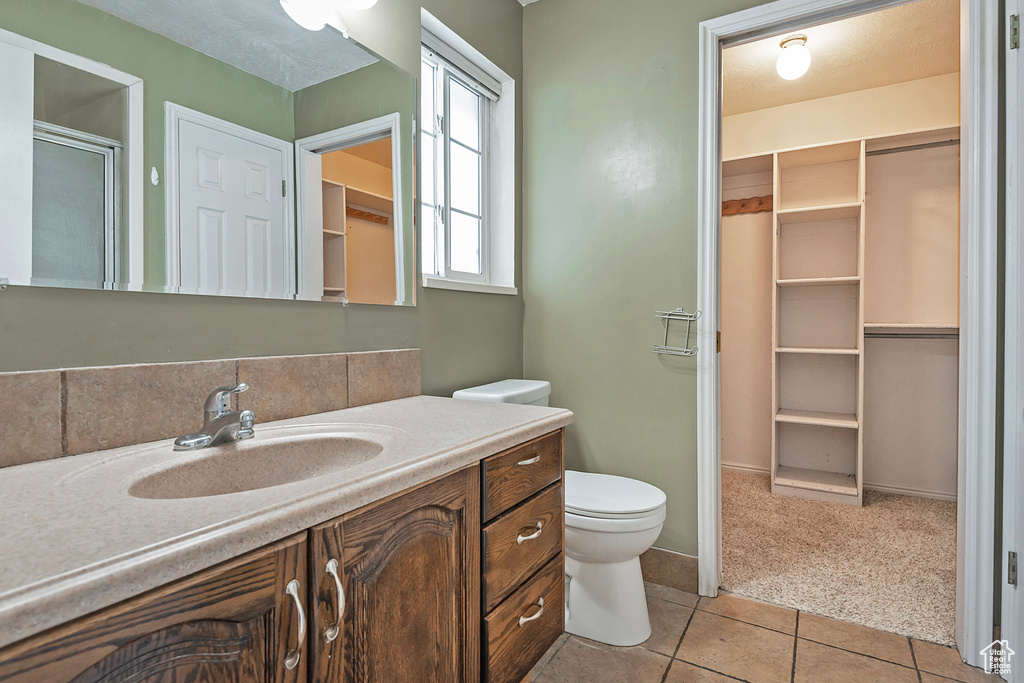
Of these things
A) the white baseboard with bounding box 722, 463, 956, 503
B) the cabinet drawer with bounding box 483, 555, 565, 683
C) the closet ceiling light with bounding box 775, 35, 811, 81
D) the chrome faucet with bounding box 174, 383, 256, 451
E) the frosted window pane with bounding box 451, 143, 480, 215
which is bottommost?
the white baseboard with bounding box 722, 463, 956, 503

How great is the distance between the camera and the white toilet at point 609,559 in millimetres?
1637

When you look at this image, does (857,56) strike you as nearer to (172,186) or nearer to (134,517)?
(172,186)

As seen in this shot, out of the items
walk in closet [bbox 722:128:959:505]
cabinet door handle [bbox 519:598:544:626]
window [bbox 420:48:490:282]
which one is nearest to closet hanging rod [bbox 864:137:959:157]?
walk in closet [bbox 722:128:959:505]

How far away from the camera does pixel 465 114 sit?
7.36ft

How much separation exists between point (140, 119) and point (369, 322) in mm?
745

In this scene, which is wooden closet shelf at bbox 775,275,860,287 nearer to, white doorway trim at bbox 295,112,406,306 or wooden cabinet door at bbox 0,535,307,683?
white doorway trim at bbox 295,112,406,306

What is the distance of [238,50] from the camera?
3.98 feet

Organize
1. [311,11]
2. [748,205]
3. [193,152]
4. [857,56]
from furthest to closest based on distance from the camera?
[748,205] < [857,56] < [311,11] < [193,152]

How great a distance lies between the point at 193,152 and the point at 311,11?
0.55 meters

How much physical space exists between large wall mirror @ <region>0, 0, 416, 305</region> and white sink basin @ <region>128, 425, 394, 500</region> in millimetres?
376

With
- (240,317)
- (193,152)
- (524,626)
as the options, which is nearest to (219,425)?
(240,317)

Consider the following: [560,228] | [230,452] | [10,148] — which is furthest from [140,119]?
[560,228]

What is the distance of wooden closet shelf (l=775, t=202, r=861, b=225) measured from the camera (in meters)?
2.90

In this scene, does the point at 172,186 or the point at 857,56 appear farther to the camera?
the point at 857,56
